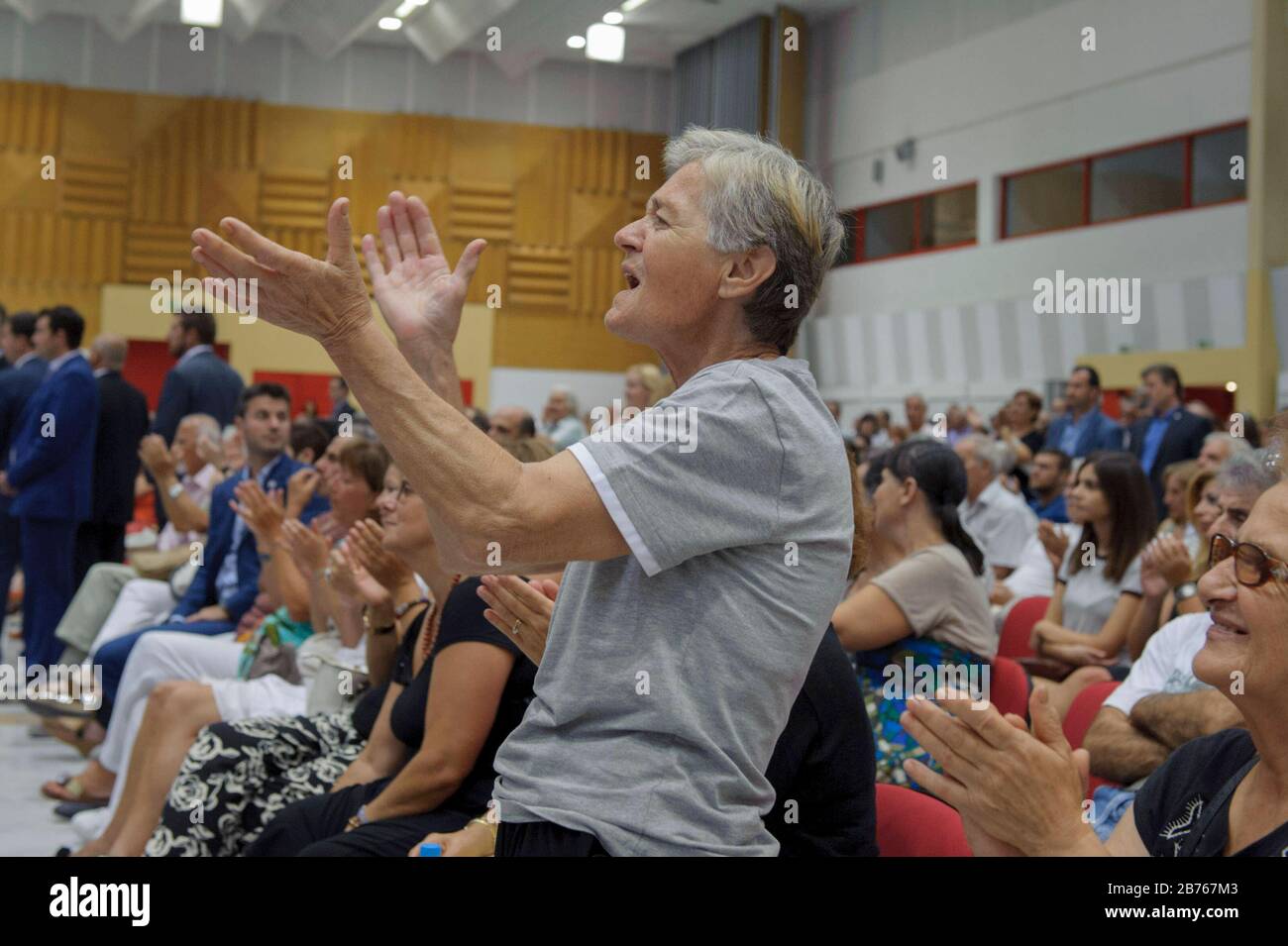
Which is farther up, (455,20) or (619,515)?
(455,20)

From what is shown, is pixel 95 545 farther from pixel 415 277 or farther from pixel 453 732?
pixel 415 277

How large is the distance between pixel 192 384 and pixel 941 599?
5.66m

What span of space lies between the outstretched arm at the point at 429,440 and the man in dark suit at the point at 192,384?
6733mm

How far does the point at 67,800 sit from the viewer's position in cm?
467

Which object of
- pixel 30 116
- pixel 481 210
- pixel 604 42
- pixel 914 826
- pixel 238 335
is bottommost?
pixel 914 826

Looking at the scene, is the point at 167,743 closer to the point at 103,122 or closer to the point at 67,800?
the point at 67,800

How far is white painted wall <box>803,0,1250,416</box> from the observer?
35.1 feet

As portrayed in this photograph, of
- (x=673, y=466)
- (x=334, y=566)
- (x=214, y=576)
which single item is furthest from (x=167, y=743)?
(x=673, y=466)

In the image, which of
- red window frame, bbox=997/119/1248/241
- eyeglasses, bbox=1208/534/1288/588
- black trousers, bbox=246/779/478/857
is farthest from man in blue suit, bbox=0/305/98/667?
red window frame, bbox=997/119/1248/241

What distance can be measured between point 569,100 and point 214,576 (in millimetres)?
12839

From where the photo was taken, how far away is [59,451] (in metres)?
6.48

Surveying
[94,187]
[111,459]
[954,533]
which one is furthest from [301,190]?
[954,533]

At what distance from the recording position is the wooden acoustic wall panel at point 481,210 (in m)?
17.1

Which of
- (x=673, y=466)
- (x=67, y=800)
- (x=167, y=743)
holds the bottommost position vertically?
(x=67, y=800)
